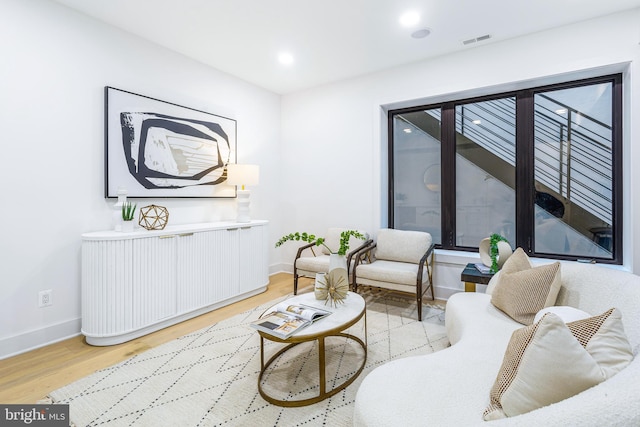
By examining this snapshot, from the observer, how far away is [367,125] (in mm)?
4188

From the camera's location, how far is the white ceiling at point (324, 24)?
270 centimetres

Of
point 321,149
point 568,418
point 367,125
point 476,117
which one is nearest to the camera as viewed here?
point 568,418

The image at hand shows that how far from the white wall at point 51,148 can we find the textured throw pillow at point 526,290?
10.7 feet

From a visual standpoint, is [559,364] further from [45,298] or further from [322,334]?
[45,298]

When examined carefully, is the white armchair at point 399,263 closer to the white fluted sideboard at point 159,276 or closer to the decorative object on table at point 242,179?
the white fluted sideboard at point 159,276

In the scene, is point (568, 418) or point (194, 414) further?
point (194, 414)

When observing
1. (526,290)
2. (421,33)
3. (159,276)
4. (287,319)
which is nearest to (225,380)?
(287,319)

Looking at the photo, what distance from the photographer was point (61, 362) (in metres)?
2.35

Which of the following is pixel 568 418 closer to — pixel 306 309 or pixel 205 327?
pixel 306 309

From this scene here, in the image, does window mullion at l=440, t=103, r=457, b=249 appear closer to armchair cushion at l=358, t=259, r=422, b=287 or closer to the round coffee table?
armchair cushion at l=358, t=259, r=422, b=287

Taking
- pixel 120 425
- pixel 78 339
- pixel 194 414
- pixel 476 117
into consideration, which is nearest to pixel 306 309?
pixel 194 414

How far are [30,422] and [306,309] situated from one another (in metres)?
1.59

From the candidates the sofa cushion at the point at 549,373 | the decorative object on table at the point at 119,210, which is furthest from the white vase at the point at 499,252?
the decorative object on table at the point at 119,210

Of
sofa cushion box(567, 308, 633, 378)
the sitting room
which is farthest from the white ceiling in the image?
sofa cushion box(567, 308, 633, 378)
